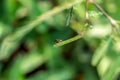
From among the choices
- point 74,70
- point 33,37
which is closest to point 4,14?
point 33,37

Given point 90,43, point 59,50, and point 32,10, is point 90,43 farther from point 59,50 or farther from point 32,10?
point 32,10

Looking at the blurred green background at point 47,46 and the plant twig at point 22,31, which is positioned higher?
the plant twig at point 22,31

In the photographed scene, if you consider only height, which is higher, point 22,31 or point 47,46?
point 22,31

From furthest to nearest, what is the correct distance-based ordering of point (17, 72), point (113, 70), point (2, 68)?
point (2, 68), point (17, 72), point (113, 70)

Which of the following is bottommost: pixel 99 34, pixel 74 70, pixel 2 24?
pixel 74 70

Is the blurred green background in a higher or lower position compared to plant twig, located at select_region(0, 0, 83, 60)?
lower

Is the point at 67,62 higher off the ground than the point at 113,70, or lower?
lower

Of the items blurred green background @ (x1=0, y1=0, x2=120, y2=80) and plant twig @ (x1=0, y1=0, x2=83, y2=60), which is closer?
plant twig @ (x1=0, y1=0, x2=83, y2=60)

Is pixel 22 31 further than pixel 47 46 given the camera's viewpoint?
No
